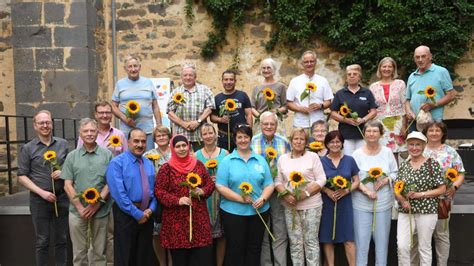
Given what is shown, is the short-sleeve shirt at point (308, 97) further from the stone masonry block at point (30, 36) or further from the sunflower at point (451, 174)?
the stone masonry block at point (30, 36)

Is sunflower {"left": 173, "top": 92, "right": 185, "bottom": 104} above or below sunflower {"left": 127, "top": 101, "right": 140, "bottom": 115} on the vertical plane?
above

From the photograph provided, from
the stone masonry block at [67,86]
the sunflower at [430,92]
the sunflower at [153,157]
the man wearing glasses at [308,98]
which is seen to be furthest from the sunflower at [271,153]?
the stone masonry block at [67,86]

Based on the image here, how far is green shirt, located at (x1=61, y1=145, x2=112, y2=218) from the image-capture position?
15.0 feet

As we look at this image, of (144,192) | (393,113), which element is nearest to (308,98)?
(393,113)

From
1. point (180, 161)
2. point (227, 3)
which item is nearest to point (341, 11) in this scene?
point (227, 3)

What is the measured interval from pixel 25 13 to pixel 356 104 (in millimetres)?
5542

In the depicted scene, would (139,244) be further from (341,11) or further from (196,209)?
(341,11)

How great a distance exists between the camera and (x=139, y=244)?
14.9 feet

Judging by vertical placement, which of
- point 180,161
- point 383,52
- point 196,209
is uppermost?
point 383,52

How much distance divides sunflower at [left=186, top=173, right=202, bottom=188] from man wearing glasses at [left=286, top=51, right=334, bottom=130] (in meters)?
1.92

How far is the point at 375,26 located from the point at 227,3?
→ 254 cm

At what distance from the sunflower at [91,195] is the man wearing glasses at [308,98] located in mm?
2447

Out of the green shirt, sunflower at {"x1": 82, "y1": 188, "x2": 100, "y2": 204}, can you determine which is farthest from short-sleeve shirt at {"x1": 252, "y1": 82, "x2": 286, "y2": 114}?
sunflower at {"x1": 82, "y1": 188, "x2": 100, "y2": 204}

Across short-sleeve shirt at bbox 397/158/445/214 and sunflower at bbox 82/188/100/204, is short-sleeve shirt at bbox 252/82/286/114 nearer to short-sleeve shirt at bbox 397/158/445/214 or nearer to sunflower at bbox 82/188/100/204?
short-sleeve shirt at bbox 397/158/445/214
